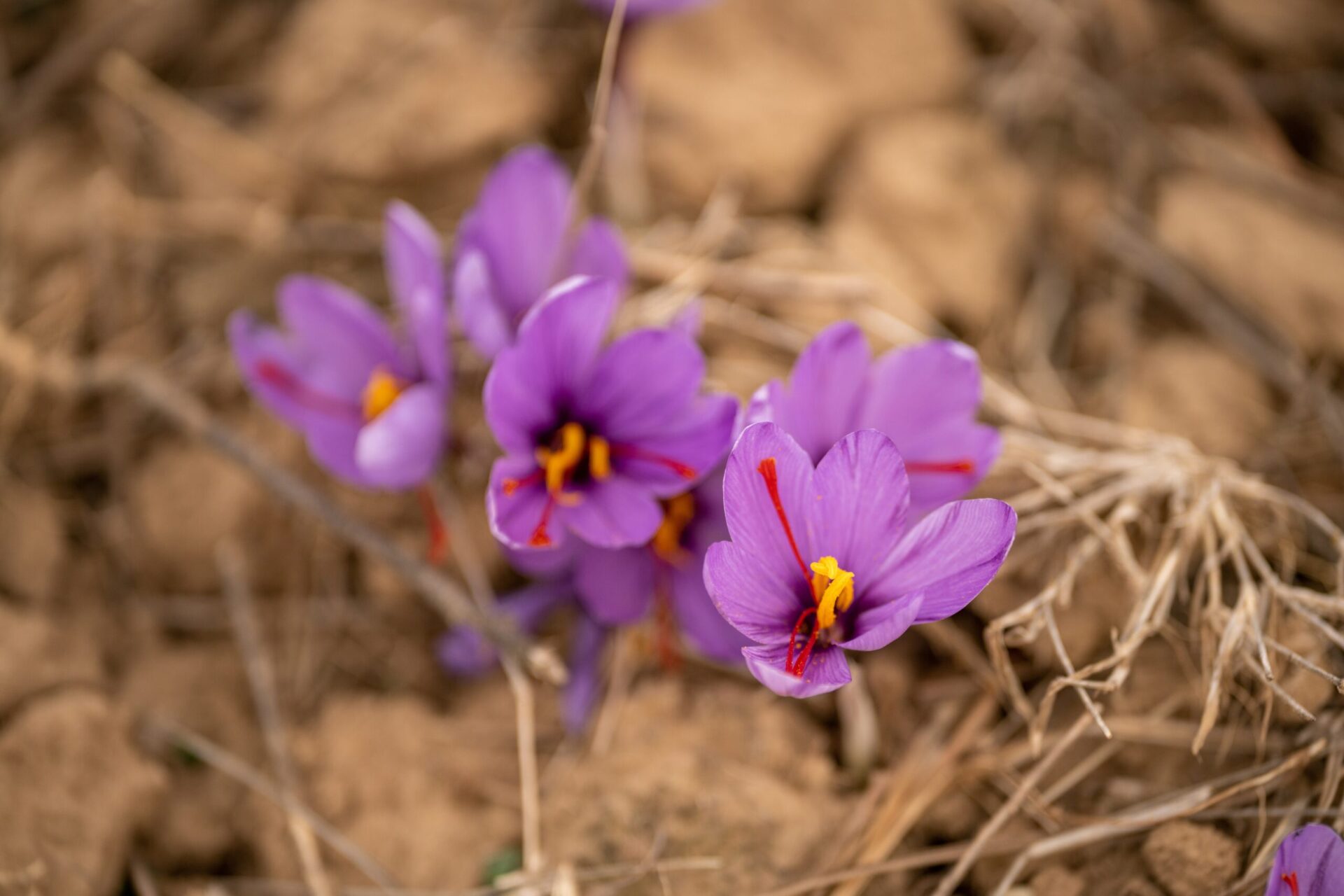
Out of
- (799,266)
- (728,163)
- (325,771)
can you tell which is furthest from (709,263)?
(325,771)

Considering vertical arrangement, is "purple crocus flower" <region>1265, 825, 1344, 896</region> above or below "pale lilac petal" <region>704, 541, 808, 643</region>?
below

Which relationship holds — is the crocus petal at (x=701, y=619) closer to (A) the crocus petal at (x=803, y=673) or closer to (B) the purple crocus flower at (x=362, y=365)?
(A) the crocus petal at (x=803, y=673)

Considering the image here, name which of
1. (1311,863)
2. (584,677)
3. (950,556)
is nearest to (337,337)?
(584,677)

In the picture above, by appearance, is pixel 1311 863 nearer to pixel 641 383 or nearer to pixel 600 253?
pixel 641 383

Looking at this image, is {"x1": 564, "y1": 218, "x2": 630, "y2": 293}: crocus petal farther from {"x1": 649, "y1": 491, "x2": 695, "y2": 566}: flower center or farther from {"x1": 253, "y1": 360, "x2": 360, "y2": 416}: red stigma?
{"x1": 253, "y1": 360, "x2": 360, "y2": 416}: red stigma

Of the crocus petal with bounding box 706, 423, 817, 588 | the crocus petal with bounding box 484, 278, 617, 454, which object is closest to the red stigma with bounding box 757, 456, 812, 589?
the crocus petal with bounding box 706, 423, 817, 588
